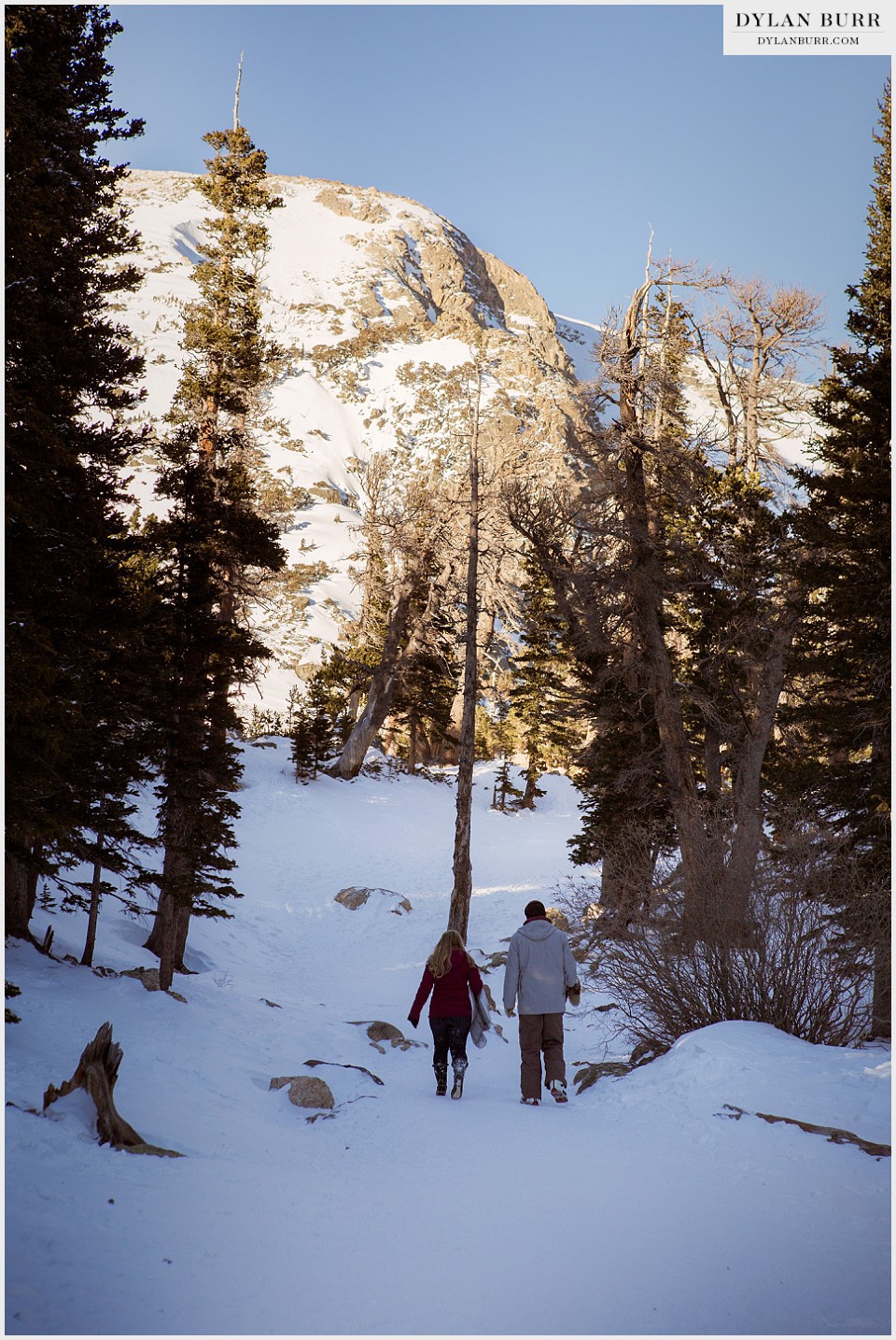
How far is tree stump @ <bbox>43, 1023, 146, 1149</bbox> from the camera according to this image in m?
4.89

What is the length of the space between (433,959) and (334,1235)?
4.06 metres

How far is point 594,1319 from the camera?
3385 mm

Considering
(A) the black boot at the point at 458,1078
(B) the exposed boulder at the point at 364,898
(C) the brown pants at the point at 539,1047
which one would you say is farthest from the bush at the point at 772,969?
(B) the exposed boulder at the point at 364,898

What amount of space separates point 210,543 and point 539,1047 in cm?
803

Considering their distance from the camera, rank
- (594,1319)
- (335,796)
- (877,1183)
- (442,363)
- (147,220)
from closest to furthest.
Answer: (594,1319), (877,1183), (335,796), (442,363), (147,220)

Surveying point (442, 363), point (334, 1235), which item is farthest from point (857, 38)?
point (442, 363)

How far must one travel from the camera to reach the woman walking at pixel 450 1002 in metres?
7.91

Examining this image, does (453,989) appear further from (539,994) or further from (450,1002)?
(539,994)

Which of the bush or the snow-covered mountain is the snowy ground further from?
the snow-covered mountain

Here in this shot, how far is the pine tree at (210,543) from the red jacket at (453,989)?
13.3ft

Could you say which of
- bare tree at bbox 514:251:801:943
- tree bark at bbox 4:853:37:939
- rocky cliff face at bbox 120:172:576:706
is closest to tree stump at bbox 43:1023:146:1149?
tree bark at bbox 4:853:37:939

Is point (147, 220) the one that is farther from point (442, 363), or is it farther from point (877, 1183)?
point (877, 1183)

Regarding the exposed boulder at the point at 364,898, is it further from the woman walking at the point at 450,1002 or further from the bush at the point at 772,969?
the woman walking at the point at 450,1002

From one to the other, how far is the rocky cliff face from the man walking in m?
44.0
